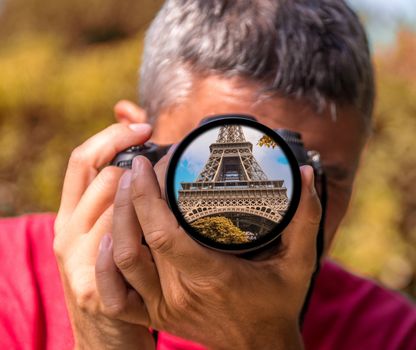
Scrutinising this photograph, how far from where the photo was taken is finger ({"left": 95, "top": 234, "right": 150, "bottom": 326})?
1225mm

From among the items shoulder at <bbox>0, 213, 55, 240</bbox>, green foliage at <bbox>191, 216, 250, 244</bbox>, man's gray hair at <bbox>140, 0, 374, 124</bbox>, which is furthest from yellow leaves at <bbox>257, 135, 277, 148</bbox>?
shoulder at <bbox>0, 213, 55, 240</bbox>

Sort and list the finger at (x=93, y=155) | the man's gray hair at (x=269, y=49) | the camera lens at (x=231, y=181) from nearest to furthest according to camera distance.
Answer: the camera lens at (x=231, y=181) → the finger at (x=93, y=155) → the man's gray hair at (x=269, y=49)

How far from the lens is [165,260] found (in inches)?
45.3

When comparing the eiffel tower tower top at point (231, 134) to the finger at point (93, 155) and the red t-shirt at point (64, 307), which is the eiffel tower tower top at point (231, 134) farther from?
the red t-shirt at point (64, 307)

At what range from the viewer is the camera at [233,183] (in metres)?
1.08

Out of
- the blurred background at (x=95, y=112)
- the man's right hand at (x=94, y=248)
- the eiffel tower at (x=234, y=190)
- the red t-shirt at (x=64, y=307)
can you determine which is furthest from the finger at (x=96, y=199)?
the blurred background at (x=95, y=112)

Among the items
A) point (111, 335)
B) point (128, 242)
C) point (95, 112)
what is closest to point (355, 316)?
point (111, 335)

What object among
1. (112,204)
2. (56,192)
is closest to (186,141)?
(112,204)

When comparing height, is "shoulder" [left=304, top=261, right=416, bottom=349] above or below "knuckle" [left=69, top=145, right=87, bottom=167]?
below

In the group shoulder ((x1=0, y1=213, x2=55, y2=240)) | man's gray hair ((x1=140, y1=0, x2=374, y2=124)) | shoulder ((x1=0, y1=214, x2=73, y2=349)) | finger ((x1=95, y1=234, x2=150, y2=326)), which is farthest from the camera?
shoulder ((x1=0, y1=213, x2=55, y2=240))

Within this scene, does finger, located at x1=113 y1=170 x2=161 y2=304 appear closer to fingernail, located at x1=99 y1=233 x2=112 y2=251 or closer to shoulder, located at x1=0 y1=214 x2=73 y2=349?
fingernail, located at x1=99 y1=233 x2=112 y2=251

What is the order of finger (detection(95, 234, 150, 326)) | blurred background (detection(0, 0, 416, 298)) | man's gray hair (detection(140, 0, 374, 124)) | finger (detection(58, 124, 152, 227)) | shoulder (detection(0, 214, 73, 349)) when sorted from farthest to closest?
blurred background (detection(0, 0, 416, 298)) < shoulder (detection(0, 214, 73, 349)) < man's gray hair (detection(140, 0, 374, 124)) < finger (detection(58, 124, 152, 227)) < finger (detection(95, 234, 150, 326))

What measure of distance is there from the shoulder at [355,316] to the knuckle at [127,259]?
0.79m

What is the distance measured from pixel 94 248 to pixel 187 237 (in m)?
0.24
